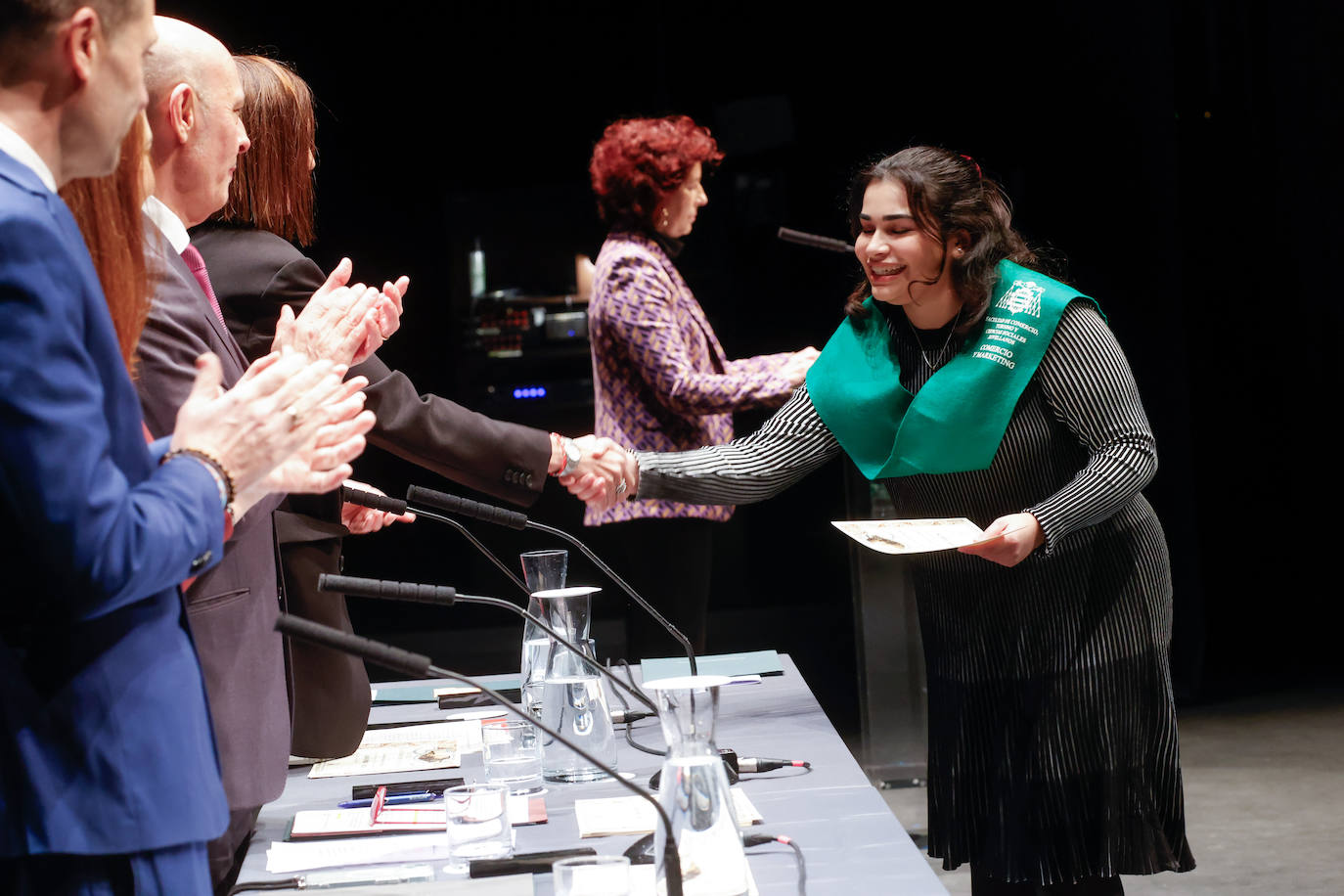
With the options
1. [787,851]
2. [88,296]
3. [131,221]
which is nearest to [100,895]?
[88,296]

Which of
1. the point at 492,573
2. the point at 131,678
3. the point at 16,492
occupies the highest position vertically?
the point at 16,492

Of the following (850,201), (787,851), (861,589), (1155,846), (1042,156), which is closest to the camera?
(787,851)

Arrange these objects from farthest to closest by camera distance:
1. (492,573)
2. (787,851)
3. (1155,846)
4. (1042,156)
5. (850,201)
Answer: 1. (492,573)
2. (1042,156)
3. (850,201)
4. (1155,846)
5. (787,851)

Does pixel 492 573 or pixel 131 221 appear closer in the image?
pixel 131 221

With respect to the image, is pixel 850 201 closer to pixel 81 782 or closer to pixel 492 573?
pixel 81 782

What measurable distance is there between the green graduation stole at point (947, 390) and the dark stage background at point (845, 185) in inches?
104

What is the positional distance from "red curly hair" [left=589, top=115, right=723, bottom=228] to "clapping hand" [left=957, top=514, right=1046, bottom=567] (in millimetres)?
1383

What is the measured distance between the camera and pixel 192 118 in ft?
5.11

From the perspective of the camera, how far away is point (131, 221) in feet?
3.39

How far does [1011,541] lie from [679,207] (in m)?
1.44

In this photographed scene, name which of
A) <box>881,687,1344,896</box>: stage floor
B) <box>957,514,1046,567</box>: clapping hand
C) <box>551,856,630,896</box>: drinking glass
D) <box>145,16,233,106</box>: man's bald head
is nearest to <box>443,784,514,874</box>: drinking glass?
<box>551,856,630,896</box>: drinking glass

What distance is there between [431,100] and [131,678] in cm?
449

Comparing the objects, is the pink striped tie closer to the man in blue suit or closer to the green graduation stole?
the man in blue suit

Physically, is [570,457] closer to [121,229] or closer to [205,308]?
[205,308]
